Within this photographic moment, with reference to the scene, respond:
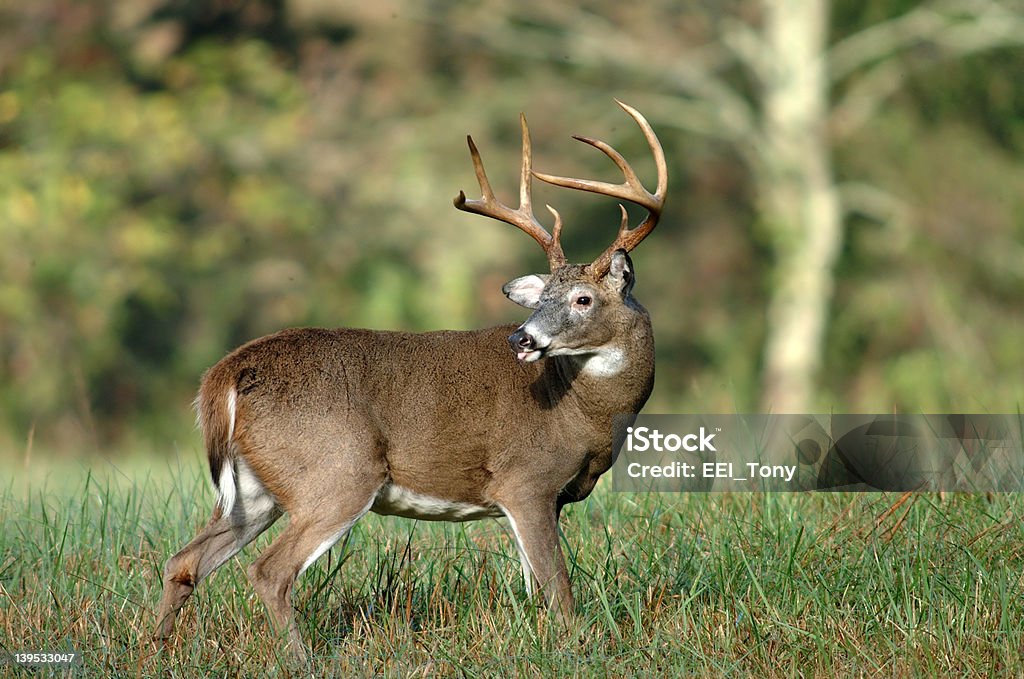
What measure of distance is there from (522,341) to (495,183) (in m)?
11.5

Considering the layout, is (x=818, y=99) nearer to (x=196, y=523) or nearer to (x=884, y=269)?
(x=884, y=269)

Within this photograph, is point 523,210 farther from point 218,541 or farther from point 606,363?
point 218,541

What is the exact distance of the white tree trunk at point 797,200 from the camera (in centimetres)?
1440

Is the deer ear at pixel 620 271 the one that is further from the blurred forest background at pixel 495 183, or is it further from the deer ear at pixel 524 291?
the blurred forest background at pixel 495 183

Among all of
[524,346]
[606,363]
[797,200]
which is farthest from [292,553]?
[797,200]

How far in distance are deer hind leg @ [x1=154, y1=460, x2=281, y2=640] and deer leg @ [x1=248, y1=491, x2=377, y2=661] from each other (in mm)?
251

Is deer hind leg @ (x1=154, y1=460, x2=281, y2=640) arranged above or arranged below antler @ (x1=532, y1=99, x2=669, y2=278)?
below

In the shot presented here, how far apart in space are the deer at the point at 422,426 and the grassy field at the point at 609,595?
0.53 ft

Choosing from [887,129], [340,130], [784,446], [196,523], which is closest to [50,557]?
[196,523]

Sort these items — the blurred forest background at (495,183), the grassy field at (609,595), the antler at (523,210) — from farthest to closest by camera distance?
1. the blurred forest background at (495,183)
2. the antler at (523,210)
3. the grassy field at (609,595)

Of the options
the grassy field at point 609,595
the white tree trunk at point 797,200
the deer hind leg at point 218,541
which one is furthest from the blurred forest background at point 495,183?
the deer hind leg at point 218,541

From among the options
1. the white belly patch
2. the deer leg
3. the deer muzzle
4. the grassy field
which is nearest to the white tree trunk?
the grassy field

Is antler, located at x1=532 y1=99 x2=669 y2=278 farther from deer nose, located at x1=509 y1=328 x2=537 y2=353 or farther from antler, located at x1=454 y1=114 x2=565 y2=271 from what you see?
deer nose, located at x1=509 y1=328 x2=537 y2=353

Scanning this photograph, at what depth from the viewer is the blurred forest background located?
48.2 feet
